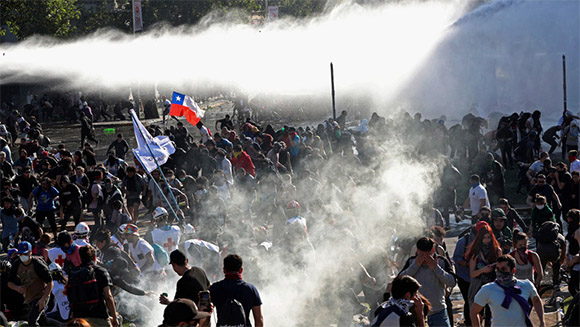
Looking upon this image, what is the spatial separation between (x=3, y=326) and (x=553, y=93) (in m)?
25.9

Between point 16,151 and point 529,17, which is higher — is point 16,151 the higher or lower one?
the lower one

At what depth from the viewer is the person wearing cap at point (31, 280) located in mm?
8102

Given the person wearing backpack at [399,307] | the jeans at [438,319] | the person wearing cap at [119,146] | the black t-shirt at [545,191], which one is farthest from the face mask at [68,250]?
the person wearing cap at [119,146]

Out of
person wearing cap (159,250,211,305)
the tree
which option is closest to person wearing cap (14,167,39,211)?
person wearing cap (159,250,211,305)

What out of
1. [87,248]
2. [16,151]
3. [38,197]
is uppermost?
[87,248]

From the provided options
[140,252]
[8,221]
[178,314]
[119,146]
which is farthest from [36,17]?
[178,314]

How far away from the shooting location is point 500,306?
6309mm

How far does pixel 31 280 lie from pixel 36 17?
1404 inches

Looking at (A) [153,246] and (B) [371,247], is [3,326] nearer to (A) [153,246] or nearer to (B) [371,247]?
(A) [153,246]

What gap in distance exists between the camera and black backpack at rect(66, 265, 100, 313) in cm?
704

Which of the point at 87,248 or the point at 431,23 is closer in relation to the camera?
the point at 87,248

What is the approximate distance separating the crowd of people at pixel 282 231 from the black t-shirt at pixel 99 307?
1 centimetres

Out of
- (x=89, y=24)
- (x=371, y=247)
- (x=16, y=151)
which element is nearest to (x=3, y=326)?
(x=371, y=247)

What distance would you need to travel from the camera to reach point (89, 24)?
4975cm
